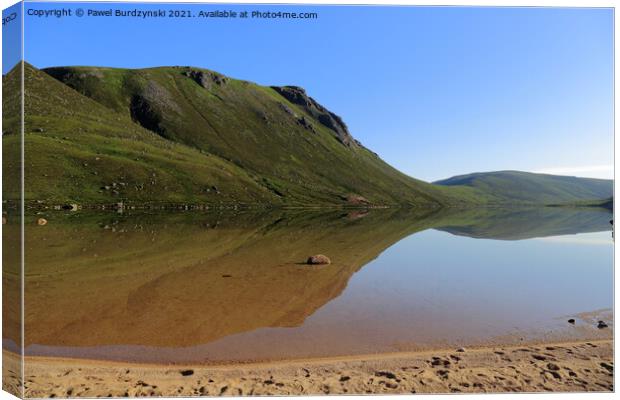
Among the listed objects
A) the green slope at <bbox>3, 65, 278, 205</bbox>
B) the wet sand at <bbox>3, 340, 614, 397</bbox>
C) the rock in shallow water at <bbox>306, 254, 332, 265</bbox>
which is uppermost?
the green slope at <bbox>3, 65, 278, 205</bbox>

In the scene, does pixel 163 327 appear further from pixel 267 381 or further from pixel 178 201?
pixel 178 201

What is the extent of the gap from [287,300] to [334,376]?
33.6ft

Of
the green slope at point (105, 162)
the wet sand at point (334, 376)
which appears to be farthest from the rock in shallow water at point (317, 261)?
the green slope at point (105, 162)

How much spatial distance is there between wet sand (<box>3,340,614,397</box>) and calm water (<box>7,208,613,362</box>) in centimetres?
173

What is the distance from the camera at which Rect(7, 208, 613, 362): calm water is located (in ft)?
44.3

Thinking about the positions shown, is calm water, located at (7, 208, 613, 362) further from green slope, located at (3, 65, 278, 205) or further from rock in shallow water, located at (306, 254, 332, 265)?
green slope, located at (3, 65, 278, 205)

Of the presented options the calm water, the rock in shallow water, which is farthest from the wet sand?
the rock in shallow water

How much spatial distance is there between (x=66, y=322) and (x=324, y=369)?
415 inches

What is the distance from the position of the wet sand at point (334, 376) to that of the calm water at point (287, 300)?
1.73m

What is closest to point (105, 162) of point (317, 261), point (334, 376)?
point (317, 261)

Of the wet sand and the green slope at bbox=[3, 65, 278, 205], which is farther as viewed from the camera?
the green slope at bbox=[3, 65, 278, 205]

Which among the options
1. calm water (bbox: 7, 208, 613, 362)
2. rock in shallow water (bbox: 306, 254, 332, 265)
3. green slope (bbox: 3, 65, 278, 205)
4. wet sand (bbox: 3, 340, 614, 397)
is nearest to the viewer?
wet sand (bbox: 3, 340, 614, 397)

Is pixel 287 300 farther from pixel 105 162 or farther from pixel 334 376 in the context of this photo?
pixel 105 162

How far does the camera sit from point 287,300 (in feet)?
64.4
